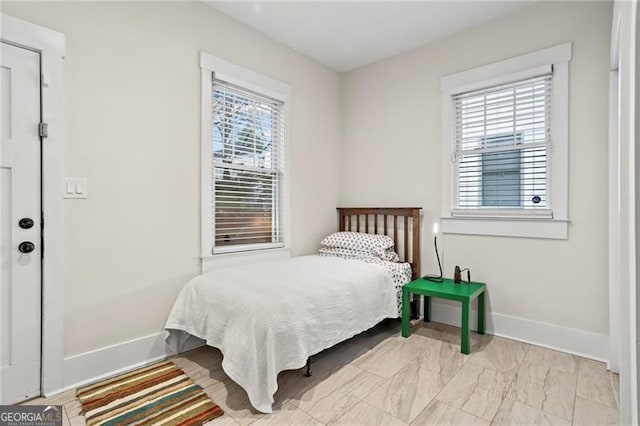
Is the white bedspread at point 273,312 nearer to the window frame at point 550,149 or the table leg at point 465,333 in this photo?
the table leg at point 465,333

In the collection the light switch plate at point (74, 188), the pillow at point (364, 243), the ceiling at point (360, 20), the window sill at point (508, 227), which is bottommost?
→ the pillow at point (364, 243)

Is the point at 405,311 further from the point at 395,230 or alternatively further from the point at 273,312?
the point at 273,312

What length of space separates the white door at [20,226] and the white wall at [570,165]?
284 cm

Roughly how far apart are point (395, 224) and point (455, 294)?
1070 millimetres

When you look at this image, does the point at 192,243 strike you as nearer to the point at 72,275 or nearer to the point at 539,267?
the point at 72,275

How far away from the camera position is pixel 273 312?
187 cm

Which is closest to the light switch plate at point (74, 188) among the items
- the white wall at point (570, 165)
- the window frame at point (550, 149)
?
the white wall at point (570, 165)

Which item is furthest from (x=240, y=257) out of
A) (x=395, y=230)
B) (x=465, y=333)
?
(x=465, y=333)

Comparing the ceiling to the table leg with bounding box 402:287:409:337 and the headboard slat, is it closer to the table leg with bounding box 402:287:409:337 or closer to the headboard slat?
the headboard slat

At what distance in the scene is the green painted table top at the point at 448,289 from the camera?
99.6 inches

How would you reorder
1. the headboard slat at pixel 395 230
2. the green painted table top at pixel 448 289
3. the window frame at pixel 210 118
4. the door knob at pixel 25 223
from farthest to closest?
the headboard slat at pixel 395 230 < the window frame at pixel 210 118 < the green painted table top at pixel 448 289 < the door knob at pixel 25 223

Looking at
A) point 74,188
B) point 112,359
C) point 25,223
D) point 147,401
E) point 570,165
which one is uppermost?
point 570,165

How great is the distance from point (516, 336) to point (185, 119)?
10.5 feet

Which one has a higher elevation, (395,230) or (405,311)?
(395,230)
